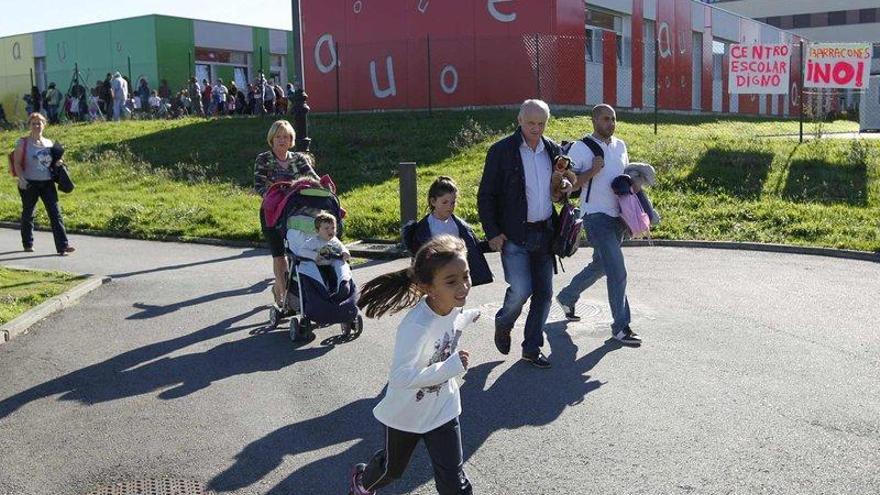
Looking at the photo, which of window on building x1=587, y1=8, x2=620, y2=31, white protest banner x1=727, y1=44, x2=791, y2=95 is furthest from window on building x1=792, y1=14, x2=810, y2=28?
white protest banner x1=727, y1=44, x2=791, y2=95

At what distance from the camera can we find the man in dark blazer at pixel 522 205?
6.41 meters

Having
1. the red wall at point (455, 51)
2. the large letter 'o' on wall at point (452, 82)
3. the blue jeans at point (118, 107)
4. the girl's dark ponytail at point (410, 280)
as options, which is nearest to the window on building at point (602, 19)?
the red wall at point (455, 51)

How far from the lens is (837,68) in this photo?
67.3ft

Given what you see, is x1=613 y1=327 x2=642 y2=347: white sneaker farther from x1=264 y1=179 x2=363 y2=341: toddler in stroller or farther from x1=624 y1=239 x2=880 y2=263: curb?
x1=624 y1=239 x2=880 y2=263: curb

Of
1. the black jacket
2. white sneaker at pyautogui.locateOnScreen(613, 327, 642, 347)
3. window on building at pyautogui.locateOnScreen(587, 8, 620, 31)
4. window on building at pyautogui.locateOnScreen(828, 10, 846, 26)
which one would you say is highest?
window on building at pyautogui.locateOnScreen(828, 10, 846, 26)

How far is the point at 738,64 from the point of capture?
74.6 ft

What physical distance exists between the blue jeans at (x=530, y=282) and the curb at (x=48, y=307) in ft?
14.5

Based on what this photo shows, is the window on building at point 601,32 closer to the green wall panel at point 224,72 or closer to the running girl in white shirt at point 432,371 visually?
the green wall panel at point 224,72

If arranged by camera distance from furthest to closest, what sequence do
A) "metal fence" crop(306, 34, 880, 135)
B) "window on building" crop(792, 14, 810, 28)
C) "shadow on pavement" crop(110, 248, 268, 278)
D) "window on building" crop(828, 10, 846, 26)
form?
1. "window on building" crop(792, 14, 810, 28)
2. "window on building" crop(828, 10, 846, 26)
3. "metal fence" crop(306, 34, 880, 135)
4. "shadow on pavement" crop(110, 248, 268, 278)

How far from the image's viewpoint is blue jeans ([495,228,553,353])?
6.52m

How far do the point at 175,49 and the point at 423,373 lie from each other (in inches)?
1687

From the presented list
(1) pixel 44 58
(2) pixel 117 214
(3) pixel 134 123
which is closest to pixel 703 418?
(2) pixel 117 214

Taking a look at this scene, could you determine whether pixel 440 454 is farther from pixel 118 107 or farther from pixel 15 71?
pixel 15 71

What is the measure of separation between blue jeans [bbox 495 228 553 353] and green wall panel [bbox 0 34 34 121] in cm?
4082
